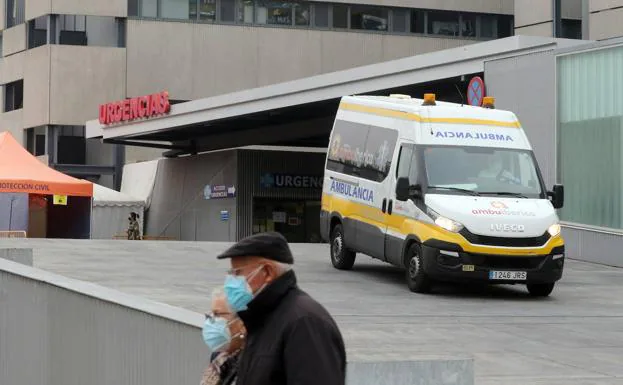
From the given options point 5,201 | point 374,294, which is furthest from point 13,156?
point 374,294

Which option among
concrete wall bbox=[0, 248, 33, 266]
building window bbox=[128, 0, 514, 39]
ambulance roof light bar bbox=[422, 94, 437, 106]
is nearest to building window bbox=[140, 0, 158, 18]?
building window bbox=[128, 0, 514, 39]

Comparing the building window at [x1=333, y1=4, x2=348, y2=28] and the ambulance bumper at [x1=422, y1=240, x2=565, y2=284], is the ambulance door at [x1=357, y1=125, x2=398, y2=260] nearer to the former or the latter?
the ambulance bumper at [x1=422, y1=240, x2=565, y2=284]

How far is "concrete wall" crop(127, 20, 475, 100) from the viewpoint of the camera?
55281 millimetres

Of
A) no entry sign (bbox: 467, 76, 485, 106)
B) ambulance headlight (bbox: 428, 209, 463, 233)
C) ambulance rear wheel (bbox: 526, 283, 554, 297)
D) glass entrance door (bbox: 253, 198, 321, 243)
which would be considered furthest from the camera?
glass entrance door (bbox: 253, 198, 321, 243)

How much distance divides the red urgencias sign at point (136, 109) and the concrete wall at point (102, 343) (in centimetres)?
3170

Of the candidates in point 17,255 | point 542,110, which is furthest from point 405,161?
point 542,110

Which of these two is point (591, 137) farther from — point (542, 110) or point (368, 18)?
point (368, 18)

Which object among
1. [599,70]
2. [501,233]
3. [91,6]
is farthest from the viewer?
[91,6]

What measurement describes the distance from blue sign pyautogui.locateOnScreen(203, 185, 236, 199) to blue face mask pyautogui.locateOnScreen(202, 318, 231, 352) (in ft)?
132

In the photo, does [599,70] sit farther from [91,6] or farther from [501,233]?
[91,6]

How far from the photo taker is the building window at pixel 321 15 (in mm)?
57562

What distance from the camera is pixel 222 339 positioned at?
438 cm

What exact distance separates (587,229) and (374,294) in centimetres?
818

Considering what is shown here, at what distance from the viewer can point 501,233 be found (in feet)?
54.4
